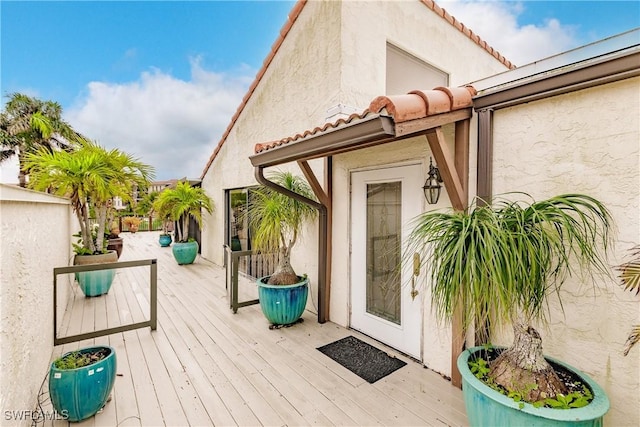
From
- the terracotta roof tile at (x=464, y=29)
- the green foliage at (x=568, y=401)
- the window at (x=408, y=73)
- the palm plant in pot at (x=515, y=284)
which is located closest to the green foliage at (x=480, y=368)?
the palm plant in pot at (x=515, y=284)

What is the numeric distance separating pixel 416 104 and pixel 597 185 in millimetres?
1386

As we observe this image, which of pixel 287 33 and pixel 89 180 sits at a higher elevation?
pixel 287 33

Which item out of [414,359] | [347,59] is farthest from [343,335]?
[347,59]

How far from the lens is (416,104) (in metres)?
2.19

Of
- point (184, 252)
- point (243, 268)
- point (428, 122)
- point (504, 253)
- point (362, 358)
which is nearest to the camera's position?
point (504, 253)

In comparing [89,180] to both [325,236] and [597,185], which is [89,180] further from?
[597,185]

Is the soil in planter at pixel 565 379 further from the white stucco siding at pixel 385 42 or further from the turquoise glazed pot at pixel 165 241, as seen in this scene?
the turquoise glazed pot at pixel 165 241

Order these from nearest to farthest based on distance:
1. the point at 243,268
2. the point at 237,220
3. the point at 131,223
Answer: the point at 243,268 < the point at 237,220 < the point at 131,223

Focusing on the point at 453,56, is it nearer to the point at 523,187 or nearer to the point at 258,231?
the point at 523,187

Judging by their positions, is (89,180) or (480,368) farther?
(89,180)

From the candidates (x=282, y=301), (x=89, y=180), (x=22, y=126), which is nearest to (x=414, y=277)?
(x=282, y=301)

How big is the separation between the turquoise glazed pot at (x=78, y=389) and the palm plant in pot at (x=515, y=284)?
2.68 metres

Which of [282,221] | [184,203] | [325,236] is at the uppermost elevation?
[184,203]

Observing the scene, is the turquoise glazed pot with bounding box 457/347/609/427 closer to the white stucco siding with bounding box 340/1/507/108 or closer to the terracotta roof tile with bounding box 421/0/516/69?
the white stucco siding with bounding box 340/1/507/108
